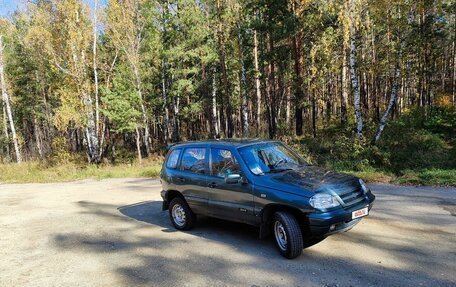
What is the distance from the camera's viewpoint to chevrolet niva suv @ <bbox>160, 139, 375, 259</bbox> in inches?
209

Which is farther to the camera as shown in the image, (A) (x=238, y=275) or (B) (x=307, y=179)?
(B) (x=307, y=179)

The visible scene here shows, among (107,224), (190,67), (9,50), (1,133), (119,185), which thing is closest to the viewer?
(107,224)

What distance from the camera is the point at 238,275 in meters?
5.19

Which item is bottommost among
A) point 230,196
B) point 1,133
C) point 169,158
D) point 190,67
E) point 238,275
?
point 238,275

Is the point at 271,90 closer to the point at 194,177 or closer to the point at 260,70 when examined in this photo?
the point at 260,70

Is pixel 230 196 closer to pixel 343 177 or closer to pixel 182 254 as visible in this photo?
pixel 182 254

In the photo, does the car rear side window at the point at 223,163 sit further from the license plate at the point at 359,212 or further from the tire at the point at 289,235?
the license plate at the point at 359,212

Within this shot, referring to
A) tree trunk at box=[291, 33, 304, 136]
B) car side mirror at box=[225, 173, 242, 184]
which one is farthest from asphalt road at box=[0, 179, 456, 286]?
tree trunk at box=[291, 33, 304, 136]

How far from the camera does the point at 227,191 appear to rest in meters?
6.41

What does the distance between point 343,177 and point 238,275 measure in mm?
2379

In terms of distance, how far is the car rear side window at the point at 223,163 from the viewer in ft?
20.9

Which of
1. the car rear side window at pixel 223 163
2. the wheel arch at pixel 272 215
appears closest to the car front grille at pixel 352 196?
the wheel arch at pixel 272 215

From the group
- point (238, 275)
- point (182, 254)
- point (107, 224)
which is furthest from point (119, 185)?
point (238, 275)

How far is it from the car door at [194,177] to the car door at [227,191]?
7.1 inches
